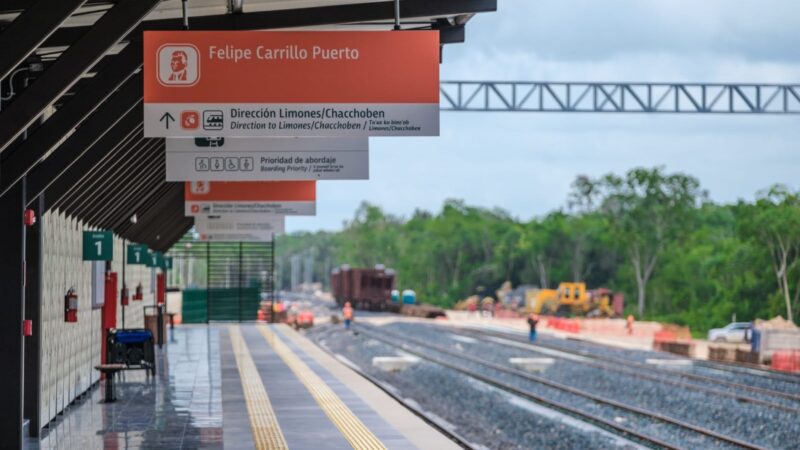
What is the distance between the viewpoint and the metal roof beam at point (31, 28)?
29.0 feet

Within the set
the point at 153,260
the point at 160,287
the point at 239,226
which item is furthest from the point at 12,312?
the point at 160,287

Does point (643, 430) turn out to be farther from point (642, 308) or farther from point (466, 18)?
point (642, 308)

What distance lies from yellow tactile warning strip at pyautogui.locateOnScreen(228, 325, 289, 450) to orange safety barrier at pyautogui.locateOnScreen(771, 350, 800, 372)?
14.0m

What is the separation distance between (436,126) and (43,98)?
309cm

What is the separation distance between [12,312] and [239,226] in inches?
512

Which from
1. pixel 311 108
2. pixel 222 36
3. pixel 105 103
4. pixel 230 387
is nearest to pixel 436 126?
pixel 311 108

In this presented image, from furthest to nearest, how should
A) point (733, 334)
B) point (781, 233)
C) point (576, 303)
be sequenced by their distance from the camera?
point (576, 303), point (781, 233), point (733, 334)

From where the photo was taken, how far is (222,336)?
37594mm

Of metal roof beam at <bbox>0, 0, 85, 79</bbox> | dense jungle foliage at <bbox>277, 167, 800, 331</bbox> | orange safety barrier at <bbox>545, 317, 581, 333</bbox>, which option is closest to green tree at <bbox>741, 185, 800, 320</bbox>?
dense jungle foliage at <bbox>277, 167, 800, 331</bbox>

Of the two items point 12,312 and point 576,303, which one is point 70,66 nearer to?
point 12,312

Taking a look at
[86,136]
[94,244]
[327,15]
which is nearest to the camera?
[86,136]

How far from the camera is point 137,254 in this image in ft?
81.0

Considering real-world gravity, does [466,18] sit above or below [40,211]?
above

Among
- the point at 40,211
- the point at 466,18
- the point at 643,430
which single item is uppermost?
the point at 466,18
